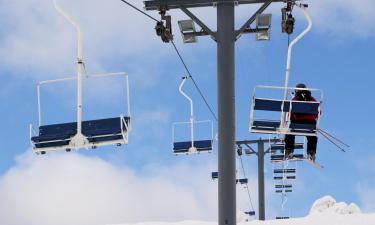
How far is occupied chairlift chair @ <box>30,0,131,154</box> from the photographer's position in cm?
1321

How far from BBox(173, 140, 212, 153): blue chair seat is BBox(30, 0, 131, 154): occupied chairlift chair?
381 inches

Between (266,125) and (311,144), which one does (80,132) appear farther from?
(311,144)

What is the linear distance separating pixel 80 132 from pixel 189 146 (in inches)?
398

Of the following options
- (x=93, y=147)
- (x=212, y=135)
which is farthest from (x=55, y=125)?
(x=212, y=135)

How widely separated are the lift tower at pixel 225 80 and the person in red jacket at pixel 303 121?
2645 millimetres

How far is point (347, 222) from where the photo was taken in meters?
21.8

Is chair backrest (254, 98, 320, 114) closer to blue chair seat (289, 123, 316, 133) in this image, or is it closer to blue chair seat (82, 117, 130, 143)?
blue chair seat (289, 123, 316, 133)

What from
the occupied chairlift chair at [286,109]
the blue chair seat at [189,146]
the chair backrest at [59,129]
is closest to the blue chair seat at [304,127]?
the occupied chairlift chair at [286,109]

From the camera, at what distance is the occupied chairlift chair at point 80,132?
1321cm

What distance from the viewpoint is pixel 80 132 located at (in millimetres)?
13523

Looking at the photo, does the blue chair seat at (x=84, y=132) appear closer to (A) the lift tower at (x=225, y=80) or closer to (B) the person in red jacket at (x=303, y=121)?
(A) the lift tower at (x=225, y=80)

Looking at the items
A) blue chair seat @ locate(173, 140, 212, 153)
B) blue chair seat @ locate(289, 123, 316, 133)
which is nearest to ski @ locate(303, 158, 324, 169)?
blue chair seat @ locate(289, 123, 316, 133)

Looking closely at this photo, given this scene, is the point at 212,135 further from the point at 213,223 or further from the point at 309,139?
the point at 309,139

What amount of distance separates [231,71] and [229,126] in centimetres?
111
